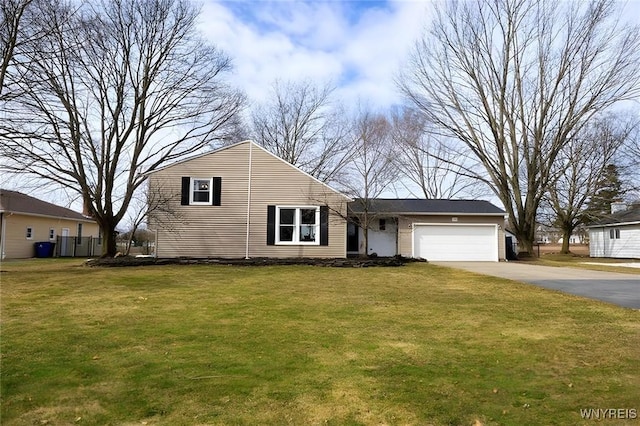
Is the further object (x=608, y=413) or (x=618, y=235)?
(x=618, y=235)

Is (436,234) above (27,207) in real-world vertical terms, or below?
below

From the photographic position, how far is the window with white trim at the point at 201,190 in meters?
20.7

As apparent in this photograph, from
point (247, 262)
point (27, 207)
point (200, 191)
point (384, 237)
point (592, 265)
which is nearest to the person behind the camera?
point (247, 262)

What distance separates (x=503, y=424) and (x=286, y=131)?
35.0 meters

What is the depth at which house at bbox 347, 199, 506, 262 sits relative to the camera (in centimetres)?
2333

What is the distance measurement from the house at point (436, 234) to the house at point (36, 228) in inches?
710

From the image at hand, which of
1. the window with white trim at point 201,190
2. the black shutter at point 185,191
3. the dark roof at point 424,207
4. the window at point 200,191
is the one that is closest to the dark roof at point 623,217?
the dark roof at point 424,207

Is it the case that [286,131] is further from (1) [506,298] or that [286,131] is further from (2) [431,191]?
(1) [506,298]

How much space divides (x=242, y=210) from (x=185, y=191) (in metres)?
2.73

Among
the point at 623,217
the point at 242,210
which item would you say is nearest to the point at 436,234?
the point at 242,210

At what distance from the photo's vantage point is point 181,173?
20.7m

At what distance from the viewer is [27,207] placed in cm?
2667

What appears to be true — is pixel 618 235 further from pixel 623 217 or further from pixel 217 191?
pixel 217 191

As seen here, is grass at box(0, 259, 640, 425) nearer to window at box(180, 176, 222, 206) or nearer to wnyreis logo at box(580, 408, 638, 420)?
wnyreis logo at box(580, 408, 638, 420)
